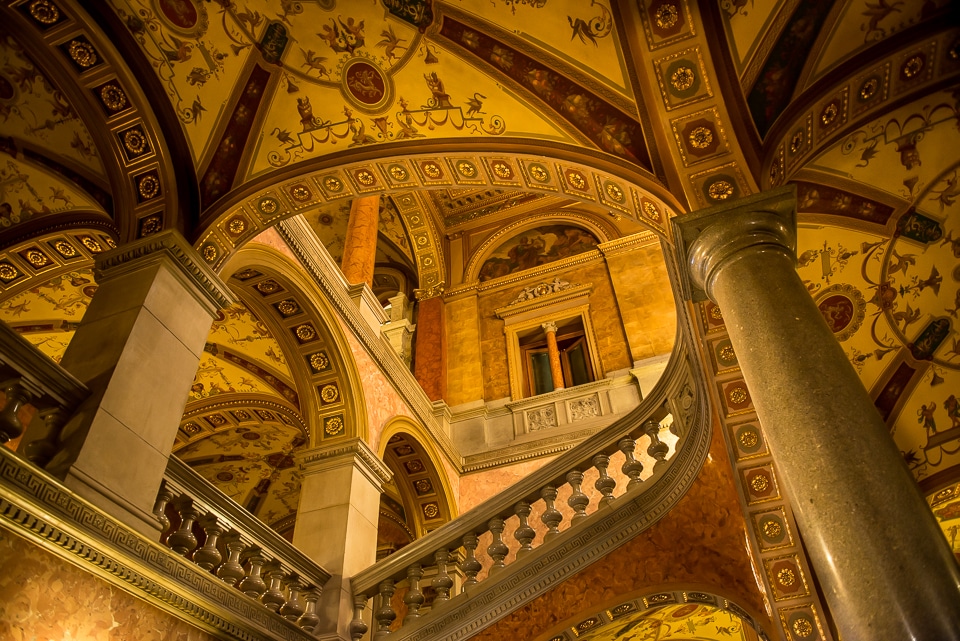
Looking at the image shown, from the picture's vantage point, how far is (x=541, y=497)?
547 cm

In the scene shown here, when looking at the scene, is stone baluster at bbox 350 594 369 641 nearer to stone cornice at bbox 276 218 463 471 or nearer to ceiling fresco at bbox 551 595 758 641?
ceiling fresco at bbox 551 595 758 641

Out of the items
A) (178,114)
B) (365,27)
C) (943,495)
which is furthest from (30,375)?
(943,495)

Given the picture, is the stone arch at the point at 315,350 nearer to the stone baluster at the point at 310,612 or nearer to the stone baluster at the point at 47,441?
the stone baluster at the point at 310,612

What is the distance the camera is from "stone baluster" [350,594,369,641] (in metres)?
5.32

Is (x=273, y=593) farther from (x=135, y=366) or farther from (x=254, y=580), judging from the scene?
(x=135, y=366)

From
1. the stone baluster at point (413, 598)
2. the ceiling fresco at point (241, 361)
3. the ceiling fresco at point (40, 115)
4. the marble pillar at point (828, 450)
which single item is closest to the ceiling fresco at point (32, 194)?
the ceiling fresco at point (40, 115)

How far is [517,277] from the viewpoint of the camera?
12828mm

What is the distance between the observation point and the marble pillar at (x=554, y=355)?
36.3 feet

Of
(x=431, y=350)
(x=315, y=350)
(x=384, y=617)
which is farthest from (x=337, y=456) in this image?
(x=431, y=350)

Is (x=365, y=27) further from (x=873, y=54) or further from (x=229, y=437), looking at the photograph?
(x=229, y=437)

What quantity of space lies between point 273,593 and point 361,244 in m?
5.81

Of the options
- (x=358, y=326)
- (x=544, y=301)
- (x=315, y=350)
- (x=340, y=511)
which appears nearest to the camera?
(x=340, y=511)

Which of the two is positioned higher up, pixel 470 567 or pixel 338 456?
pixel 338 456

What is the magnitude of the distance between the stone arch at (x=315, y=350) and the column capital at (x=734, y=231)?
4.57 m
